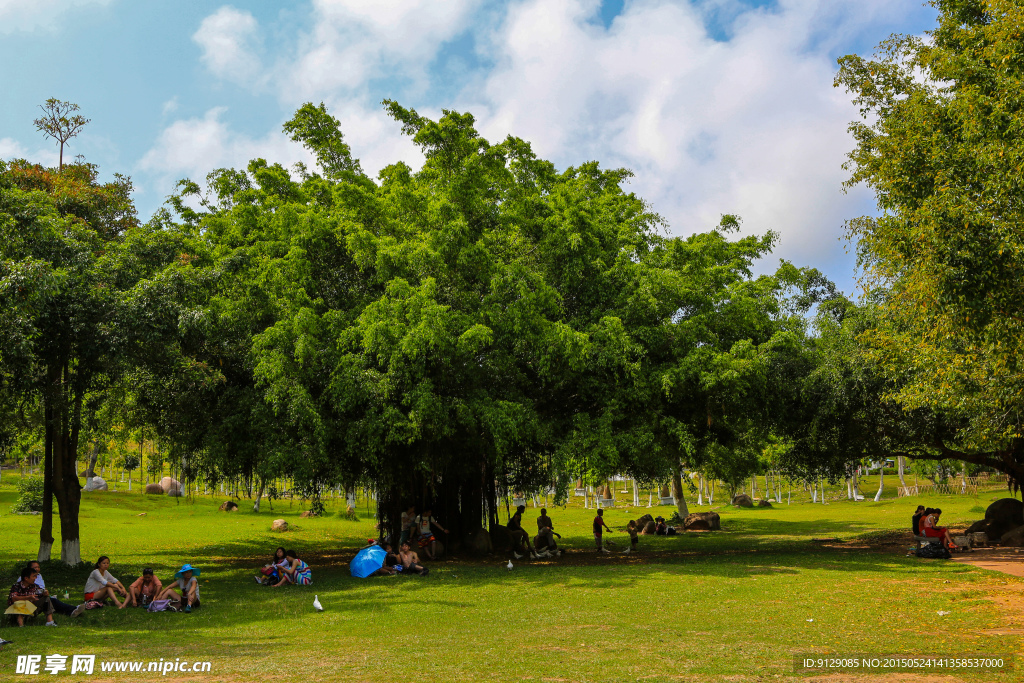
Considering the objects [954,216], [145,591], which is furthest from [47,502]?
[954,216]

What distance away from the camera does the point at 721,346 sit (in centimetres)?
1975

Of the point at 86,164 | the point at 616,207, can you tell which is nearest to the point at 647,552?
the point at 616,207

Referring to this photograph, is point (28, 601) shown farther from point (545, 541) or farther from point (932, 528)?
point (932, 528)

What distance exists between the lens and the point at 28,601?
10.4 m

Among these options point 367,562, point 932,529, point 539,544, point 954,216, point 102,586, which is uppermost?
point 954,216

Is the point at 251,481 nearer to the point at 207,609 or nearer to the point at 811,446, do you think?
the point at 207,609

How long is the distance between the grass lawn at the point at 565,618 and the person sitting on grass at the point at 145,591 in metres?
0.39

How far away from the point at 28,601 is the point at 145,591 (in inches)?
82.2

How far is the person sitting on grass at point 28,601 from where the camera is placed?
10312 mm

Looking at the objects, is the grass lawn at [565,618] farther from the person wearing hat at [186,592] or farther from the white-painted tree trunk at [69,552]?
the white-painted tree trunk at [69,552]

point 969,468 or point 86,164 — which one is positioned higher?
point 86,164

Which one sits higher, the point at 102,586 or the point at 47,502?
the point at 47,502

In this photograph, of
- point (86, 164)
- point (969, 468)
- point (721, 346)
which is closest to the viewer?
point (721, 346)

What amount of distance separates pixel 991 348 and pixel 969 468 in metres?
46.2
